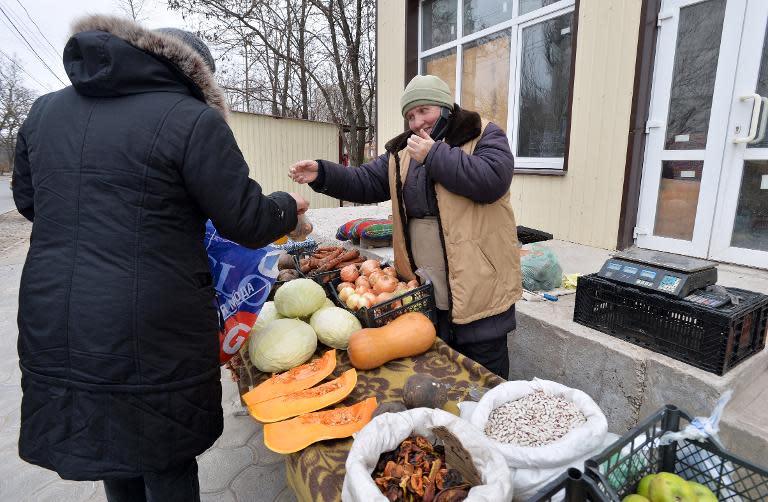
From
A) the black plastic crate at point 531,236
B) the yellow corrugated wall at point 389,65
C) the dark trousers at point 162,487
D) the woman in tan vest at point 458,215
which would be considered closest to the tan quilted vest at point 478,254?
the woman in tan vest at point 458,215

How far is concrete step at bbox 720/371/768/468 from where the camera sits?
1.76 metres

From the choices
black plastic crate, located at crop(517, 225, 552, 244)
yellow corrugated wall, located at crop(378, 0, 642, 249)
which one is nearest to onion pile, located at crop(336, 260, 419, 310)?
black plastic crate, located at crop(517, 225, 552, 244)

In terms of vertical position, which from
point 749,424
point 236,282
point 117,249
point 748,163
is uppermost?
point 748,163

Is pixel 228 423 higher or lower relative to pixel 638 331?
lower

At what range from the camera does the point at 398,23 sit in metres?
6.56

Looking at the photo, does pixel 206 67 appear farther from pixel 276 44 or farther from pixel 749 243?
pixel 276 44

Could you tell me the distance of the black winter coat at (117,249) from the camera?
125cm

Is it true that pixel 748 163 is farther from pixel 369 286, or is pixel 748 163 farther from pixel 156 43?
pixel 156 43

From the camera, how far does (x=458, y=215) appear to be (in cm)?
197

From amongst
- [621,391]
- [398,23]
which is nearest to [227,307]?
[621,391]

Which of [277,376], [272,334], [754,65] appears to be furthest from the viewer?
[754,65]

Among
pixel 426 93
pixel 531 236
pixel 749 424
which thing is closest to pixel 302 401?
pixel 426 93

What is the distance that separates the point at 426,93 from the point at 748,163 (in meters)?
2.67

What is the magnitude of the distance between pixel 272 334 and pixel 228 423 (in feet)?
4.65
